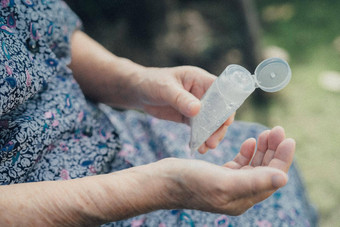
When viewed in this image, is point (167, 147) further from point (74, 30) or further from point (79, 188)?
point (74, 30)

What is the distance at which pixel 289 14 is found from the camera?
2.61 metres

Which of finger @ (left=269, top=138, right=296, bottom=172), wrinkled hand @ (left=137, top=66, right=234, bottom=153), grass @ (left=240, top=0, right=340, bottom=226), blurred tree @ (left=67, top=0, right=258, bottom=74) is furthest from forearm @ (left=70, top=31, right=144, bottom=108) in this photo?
grass @ (left=240, top=0, right=340, bottom=226)

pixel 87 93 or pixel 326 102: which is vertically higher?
pixel 87 93

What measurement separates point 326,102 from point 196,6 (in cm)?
100

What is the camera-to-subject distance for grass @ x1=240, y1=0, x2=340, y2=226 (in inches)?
68.6

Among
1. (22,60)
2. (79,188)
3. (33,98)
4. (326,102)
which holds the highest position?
(22,60)

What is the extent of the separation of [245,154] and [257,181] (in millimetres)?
225

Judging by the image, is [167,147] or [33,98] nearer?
[33,98]

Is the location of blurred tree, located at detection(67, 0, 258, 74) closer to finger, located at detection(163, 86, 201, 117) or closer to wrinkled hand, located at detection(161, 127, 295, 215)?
finger, located at detection(163, 86, 201, 117)

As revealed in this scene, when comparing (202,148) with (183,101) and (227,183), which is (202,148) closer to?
(183,101)

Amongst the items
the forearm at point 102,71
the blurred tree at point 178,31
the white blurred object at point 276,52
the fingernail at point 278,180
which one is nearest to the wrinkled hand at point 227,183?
the fingernail at point 278,180

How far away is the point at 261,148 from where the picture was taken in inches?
33.1

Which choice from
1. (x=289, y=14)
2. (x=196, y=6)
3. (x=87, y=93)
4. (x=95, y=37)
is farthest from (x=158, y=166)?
(x=289, y=14)

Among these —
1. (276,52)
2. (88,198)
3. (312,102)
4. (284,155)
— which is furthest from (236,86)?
(276,52)
